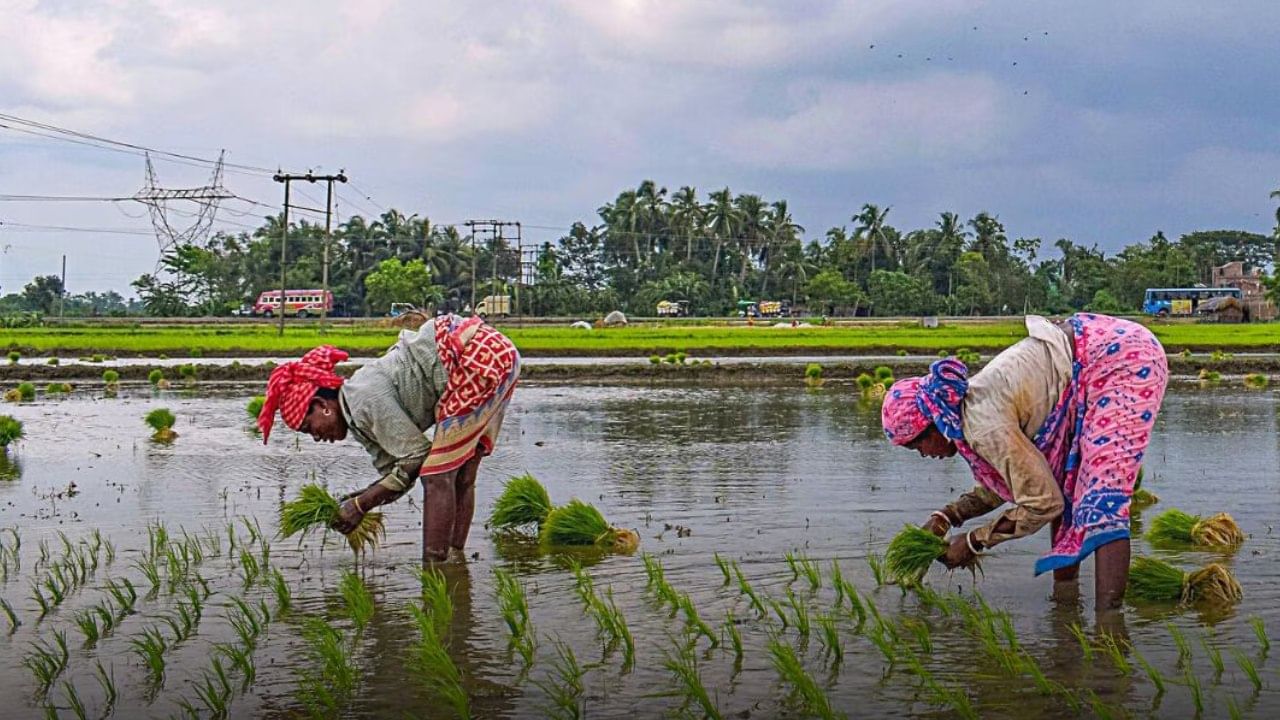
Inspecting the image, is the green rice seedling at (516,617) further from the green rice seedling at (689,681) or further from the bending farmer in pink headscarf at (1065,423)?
the bending farmer in pink headscarf at (1065,423)

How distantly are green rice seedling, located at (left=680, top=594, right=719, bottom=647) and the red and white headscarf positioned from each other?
1.97 m

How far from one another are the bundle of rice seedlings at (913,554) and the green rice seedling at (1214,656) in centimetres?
116

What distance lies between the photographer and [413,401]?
6.17m

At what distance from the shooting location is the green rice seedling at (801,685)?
13.0 ft

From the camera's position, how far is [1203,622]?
5168 mm

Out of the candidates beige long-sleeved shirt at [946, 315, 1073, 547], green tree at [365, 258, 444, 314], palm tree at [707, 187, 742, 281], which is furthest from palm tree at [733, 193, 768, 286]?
beige long-sleeved shirt at [946, 315, 1073, 547]

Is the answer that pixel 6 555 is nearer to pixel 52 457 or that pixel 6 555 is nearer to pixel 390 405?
pixel 390 405

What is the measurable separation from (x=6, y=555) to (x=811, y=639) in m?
4.40

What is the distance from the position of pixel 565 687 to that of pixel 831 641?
100 cm

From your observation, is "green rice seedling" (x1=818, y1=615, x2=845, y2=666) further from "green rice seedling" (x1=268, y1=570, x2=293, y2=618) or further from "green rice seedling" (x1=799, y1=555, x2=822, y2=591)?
"green rice seedling" (x1=268, y1=570, x2=293, y2=618)

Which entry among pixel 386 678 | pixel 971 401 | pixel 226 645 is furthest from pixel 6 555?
pixel 971 401

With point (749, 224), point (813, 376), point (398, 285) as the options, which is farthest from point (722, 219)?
point (813, 376)

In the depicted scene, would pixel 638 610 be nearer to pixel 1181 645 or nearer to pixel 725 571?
pixel 725 571

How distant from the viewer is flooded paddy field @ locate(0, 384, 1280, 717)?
14.1 ft
